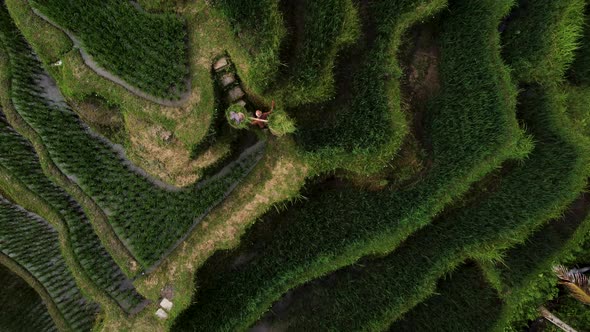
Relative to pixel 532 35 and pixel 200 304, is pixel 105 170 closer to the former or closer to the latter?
pixel 200 304

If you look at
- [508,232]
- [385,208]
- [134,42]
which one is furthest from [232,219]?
[508,232]

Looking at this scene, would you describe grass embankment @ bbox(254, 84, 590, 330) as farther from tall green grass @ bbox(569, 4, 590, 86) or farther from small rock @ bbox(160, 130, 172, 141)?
small rock @ bbox(160, 130, 172, 141)

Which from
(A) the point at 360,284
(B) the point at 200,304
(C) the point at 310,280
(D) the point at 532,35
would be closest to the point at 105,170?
(B) the point at 200,304

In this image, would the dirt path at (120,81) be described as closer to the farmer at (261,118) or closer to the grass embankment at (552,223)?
the farmer at (261,118)

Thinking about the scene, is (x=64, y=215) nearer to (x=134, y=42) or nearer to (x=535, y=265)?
(x=134, y=42)

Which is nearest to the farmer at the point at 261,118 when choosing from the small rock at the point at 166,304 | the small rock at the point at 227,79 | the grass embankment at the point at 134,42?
the small rock at the point at 227,79
